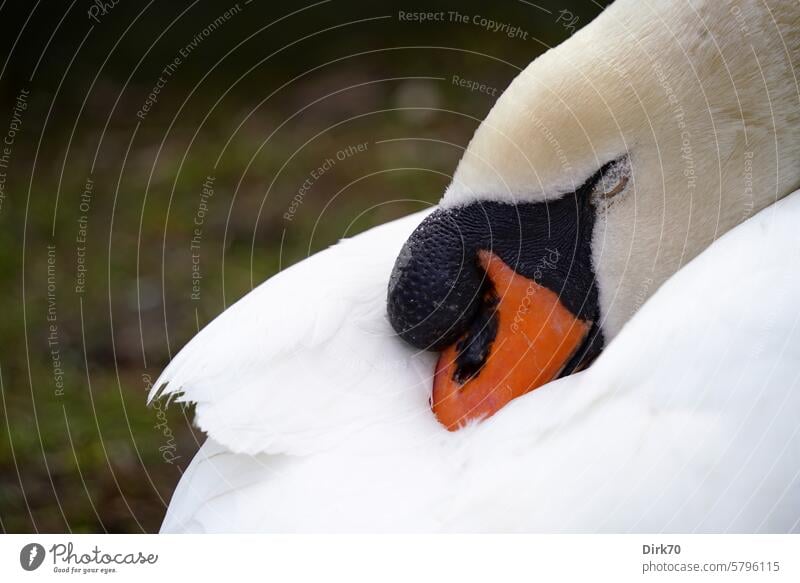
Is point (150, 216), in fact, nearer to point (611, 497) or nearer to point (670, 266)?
point (670, 266)

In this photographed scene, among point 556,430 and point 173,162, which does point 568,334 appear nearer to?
point 556,430

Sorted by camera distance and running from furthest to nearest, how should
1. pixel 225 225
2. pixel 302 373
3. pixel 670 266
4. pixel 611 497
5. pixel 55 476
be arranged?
pixel 225 225 < pixel 55 476 < pixel 670 266 < pixel 302 373 < pixel 611 497

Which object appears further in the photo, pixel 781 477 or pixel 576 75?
pixel 576 75

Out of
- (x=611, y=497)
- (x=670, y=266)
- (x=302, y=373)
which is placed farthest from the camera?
(x=670, y=266)

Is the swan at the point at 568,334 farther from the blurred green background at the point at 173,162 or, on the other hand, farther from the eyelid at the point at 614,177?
the blurred green background at the point at 173,162

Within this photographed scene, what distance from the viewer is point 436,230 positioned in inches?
43.4

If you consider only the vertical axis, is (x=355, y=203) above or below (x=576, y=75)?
below

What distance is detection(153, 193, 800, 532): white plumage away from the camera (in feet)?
2.86

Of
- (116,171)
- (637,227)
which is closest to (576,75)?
(637,227)

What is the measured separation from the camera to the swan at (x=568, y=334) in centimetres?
88

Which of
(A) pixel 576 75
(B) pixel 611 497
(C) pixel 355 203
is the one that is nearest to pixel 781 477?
(B) pixel 611 497

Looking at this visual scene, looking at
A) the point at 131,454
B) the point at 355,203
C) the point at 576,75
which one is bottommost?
the point at 131,454

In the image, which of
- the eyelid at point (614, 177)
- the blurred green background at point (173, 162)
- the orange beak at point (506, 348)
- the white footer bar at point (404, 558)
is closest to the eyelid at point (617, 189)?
the eyelid at point (614, 177)

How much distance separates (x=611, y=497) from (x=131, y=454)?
1228mm
